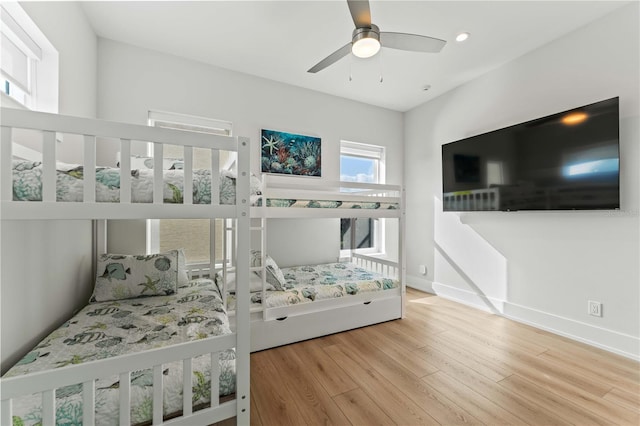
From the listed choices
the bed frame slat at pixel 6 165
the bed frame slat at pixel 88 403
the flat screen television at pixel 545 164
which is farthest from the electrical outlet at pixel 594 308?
the bed frame slat at pixel 6 165

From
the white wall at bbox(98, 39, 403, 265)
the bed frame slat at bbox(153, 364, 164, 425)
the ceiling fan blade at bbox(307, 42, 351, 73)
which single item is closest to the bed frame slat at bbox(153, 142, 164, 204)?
the bed frame slat at bbox(153, 364, 164, 425)

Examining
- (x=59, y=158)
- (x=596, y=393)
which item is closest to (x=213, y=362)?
(x=59, y=158)

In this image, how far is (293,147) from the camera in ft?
10.6

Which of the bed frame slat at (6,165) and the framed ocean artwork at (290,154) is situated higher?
the framed ocean artwork at (290,154)

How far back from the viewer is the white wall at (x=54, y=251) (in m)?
1.21

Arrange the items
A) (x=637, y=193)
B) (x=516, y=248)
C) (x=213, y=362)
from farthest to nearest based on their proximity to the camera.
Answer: (x=516, y=248)
(x=637, y=193)
(x=213, y=362)

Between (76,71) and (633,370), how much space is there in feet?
15.3

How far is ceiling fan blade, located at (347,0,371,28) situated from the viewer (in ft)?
4.69

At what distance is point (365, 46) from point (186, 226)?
2.40 meters

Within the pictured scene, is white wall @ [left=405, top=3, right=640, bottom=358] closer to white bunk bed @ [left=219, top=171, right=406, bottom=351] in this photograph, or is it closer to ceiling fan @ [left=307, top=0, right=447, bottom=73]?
white bunk bed @ [left=219, top=171, right=406, bottom=351]

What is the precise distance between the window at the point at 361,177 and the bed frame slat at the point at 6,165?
3.09 m

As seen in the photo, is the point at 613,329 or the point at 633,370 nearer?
the point at 633,370

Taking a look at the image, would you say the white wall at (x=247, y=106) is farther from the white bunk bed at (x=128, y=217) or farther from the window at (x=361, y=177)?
the white bunk bed at (x=128, y=217)

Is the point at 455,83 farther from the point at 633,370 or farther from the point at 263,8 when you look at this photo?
the point at 633,370
